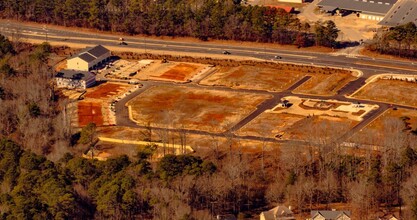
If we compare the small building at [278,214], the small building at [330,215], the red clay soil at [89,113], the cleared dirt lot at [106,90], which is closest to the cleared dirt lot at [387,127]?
the small building at [330,215]

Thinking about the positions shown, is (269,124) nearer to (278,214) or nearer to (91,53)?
(278,214)

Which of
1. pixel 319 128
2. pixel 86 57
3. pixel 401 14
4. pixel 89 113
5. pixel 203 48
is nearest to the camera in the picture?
pixel 319 128

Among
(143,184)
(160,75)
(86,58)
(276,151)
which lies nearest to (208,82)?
(160,75)

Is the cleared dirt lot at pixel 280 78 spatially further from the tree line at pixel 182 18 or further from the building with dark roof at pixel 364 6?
the building with dark roof at pixel 364 6

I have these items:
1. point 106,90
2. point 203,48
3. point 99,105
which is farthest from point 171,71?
point 99,105

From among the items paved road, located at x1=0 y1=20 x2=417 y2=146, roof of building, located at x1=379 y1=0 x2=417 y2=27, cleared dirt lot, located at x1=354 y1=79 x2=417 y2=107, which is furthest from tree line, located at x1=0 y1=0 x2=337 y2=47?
cleared dirt lot, located at x1=354 y1=79 x2=417 y2=107

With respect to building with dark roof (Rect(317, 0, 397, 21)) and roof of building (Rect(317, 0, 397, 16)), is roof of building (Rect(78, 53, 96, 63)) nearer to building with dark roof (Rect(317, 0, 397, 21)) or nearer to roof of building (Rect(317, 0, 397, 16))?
building with dark roof (Rect(317, 0, 397, 21))
